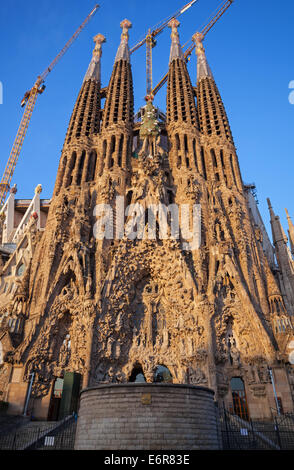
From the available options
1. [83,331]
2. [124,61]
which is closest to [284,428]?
[83,331]

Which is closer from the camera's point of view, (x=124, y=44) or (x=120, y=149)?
(x=120, y=149)

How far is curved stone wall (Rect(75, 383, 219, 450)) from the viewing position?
35.8 ft

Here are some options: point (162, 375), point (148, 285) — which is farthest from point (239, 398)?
point (148, 285)

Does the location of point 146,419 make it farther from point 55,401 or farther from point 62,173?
point 62,173

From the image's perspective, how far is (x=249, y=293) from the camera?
21.7 metres

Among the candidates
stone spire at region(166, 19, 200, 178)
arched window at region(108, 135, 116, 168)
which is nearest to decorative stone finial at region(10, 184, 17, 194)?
arched window at region(108, 135, 116, 168)

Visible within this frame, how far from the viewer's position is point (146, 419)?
11219 millimetres

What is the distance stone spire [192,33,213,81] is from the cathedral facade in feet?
→ 32.8

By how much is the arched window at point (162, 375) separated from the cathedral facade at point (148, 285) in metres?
0.06

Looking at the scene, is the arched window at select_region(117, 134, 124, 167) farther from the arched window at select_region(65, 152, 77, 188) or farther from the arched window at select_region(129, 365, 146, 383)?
the arched window at select_region(129, 365, 146, 383)

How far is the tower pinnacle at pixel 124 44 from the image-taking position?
130ft

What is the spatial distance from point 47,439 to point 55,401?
6.85m

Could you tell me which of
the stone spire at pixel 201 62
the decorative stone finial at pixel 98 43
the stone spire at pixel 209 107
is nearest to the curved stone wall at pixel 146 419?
the stone spire at pixel 209 107
